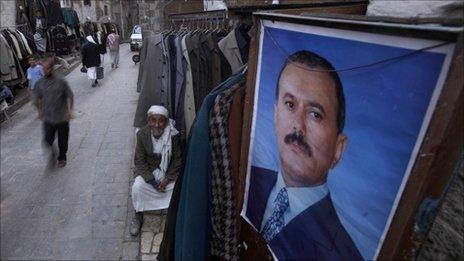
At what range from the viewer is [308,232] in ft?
4.90

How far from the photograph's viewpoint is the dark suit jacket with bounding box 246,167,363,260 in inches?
51.9

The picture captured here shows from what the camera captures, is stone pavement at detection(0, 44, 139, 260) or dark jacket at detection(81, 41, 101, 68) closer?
stone pavement at detection(0, 44, 139, 260)

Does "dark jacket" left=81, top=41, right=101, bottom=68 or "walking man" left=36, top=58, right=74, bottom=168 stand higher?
"walking man" left=36, top=58, right=74, bottom=168

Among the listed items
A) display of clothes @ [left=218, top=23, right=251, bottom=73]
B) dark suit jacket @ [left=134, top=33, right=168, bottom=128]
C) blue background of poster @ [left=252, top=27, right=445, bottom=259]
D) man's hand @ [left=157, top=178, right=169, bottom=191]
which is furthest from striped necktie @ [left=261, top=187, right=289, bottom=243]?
dark suit jacket @ [left=134, top=33, right=168, bottom=128]

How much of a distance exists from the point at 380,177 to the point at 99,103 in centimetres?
781

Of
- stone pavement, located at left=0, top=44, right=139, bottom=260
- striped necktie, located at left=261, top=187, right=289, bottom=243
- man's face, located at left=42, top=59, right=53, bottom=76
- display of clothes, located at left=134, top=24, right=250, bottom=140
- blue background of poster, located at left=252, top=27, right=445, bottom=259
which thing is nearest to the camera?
blue background of poster, located at left=252, top=27, right=445, bottom=259

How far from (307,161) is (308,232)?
12.6 inches

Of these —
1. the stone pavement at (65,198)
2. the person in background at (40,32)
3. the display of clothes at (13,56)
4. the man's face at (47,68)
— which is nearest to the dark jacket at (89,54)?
the display of clothes at (13,56)

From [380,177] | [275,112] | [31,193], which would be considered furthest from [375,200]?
[31,193]

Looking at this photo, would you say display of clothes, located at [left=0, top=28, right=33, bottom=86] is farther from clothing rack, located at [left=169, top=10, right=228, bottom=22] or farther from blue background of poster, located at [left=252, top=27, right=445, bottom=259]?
blue background of poster, located at [left=252, top=27, right=445, bottom=259]

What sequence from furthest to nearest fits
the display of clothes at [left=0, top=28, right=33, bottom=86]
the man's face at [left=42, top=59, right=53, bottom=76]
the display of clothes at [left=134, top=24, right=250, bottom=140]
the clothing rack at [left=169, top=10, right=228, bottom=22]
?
the display of clothes at [left=0, top=28, right=33, bottom=86] → the clothing rack at [left=169, top=10, right=228, bottom=22] → the man's face at [left=42, top=59, right=53, bottom=76] → the display of clothes at [left=134, top=24, right=250, bottom=140]

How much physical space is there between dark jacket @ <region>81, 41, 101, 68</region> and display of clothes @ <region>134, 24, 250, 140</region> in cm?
655

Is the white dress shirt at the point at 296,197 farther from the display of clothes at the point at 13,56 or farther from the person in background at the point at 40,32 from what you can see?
the person in background at the point at 40,32

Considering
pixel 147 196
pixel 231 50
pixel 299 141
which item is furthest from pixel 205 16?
pixel 299 141
